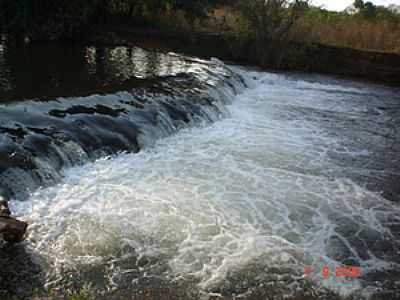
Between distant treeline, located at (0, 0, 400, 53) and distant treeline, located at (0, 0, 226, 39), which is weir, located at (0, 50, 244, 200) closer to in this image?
distant treeline, located at (0, 0, 226, 39)

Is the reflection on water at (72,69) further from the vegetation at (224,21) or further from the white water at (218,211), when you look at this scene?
the white water at (218,211)

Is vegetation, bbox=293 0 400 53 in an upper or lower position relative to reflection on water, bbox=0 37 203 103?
upper

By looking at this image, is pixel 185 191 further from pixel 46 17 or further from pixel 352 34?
pixel 352 34

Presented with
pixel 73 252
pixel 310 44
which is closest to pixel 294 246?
pixel 73 252

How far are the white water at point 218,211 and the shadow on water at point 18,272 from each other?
0.49 ft

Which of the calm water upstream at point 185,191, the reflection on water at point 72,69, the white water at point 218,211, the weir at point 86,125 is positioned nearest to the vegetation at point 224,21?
the reflection on water at point 72,69

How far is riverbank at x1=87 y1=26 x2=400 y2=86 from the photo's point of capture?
16641 mm

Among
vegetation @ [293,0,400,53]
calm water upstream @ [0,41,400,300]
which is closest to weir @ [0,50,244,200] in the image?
calm water upstream @ [0,41,400,300]

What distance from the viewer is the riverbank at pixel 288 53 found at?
1664 cm

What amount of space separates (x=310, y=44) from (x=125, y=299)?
16.1 metres

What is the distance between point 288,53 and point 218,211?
545 inches

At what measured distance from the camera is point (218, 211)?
508cm

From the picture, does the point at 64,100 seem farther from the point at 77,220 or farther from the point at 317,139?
the point at 317,139

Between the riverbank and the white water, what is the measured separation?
10122 mm
